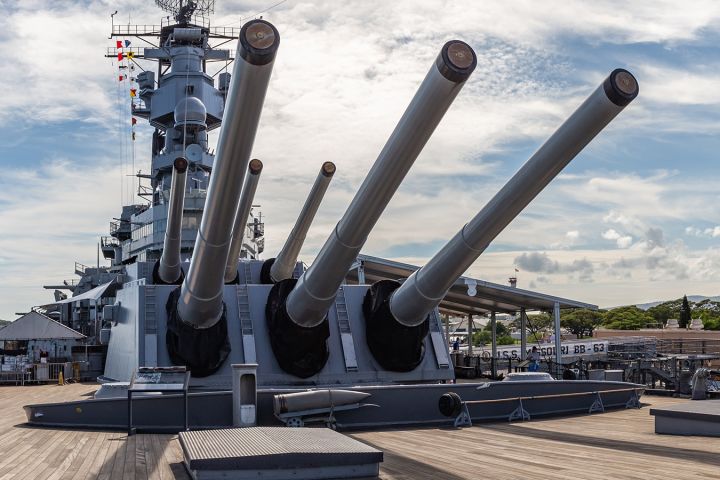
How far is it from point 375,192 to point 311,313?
3.48 meters

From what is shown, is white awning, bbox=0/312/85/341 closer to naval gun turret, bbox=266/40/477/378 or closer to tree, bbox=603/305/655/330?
naval gun turret, bbox=266/40/477/378

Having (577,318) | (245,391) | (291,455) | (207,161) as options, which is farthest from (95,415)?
(577,318)

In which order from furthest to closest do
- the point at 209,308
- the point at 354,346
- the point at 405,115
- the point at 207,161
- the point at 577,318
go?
the point at 577,318, the point at 207,161, the point at 354,346, the point at 209,308, the point at 405,115

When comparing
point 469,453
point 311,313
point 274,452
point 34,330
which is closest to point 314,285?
point 311,313

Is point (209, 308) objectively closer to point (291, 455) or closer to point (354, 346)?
point (354, 346)

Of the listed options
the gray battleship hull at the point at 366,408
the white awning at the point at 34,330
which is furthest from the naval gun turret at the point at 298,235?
the white awning at the point at 34,330

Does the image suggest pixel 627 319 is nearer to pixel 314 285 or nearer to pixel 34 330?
pixel 34 330

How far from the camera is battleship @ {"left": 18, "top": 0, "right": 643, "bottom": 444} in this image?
7.96 m

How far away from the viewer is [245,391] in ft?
33.1

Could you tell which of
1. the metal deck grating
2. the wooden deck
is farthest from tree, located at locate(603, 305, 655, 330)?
the metal deck grating

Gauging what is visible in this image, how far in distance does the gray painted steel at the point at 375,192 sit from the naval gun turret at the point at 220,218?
1.24 metres

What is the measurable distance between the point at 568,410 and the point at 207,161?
17.9 meters

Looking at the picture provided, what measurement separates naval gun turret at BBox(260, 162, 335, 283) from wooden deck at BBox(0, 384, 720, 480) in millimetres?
4283

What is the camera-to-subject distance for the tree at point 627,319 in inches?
2724
